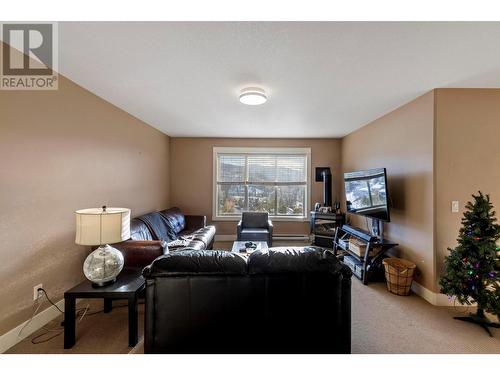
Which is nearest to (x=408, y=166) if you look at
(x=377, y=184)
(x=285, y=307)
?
(x=377, y=184)

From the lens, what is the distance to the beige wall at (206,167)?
511cm

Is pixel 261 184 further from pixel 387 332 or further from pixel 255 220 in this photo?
pixel 387 332

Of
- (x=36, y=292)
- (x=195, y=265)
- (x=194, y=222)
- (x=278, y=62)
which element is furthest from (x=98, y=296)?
(x=194, y=222)

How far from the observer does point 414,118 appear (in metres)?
2.70

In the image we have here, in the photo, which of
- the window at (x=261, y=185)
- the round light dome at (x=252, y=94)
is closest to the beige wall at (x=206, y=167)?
the window at (x=261, y=185)

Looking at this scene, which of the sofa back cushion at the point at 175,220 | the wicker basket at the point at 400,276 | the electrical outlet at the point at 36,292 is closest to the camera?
the electrical outlet at the point at 36,292

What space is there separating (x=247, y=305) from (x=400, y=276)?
7.31ft

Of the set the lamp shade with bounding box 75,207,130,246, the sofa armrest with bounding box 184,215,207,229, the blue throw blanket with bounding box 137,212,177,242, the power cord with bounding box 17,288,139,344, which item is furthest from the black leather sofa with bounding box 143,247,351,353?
Answer: the sofa armrest with bounding box 184,215,207,229

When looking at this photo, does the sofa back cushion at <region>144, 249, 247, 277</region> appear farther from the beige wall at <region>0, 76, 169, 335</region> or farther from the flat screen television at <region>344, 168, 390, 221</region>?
the flat screen television at <region>344, 168, 390, 221</region>

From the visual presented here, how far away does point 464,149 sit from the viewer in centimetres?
240

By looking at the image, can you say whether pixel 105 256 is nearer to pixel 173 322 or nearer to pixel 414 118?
pixel 173 322

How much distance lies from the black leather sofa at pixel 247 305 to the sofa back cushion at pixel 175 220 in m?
2.54

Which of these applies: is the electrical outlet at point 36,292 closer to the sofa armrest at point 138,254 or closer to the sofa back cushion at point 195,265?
the sofa armrest at point 138,254

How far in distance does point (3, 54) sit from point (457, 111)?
4.49 m
